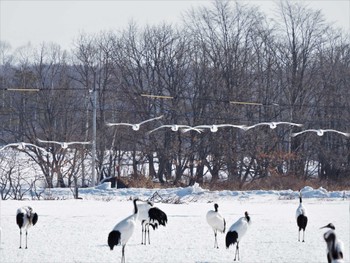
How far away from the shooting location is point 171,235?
54.0 ft

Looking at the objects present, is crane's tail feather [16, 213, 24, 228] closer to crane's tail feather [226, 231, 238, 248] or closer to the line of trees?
crane's tail feather [226, 231, 238, 248]

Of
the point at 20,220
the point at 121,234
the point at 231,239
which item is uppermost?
the point at 20,220

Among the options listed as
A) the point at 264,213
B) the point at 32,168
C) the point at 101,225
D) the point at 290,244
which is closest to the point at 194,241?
the point at 290,244

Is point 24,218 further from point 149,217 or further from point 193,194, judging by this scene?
point 193,194

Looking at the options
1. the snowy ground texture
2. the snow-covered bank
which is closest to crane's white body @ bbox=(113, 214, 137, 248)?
the snowy ground texture

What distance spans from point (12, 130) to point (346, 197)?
96.4ft

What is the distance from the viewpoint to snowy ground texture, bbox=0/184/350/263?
13734 millimetres

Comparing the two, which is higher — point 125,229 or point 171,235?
point 125,229

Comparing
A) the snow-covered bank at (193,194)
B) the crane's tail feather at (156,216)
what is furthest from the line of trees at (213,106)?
the crane's tail feather at (156,216)

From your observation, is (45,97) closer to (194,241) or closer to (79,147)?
(79,147)

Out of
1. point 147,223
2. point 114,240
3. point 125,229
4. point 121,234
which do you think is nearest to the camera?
→ point 114,240

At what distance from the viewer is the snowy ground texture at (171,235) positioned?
13734 mm

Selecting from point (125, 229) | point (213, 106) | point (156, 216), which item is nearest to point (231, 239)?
point (125, 229)

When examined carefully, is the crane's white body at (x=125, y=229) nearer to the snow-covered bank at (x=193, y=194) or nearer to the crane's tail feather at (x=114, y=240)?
the crane's tail feather at (x=114, y=240)
